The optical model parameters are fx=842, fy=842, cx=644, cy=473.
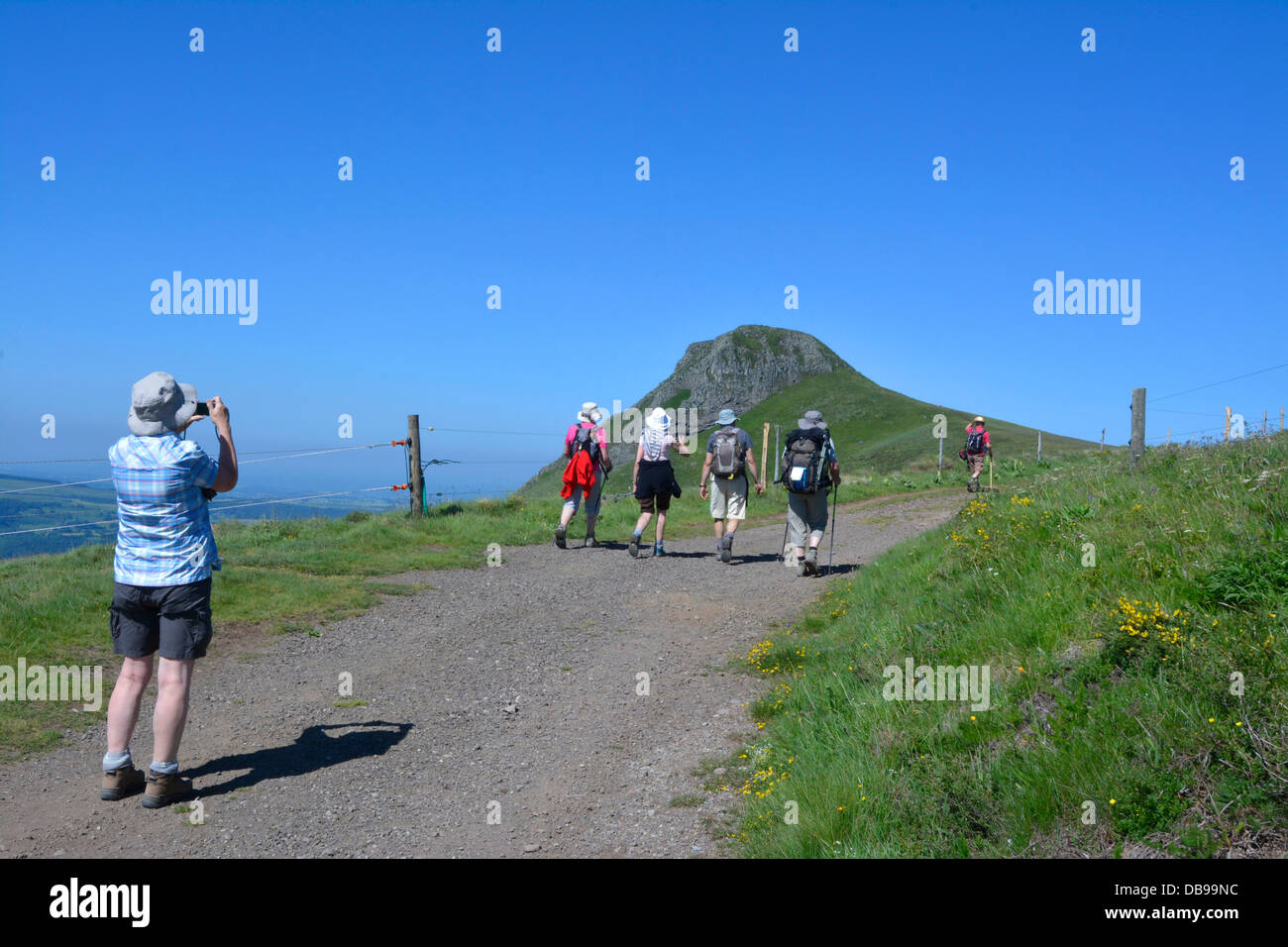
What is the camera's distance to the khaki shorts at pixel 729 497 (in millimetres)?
12094

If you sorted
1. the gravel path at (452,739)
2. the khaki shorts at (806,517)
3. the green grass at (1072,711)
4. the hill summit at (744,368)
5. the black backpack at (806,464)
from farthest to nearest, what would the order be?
the hill summit at (744,368)
the khaki shorts at (806,517)
the black backpack at (806,464)
the gravel path at (452,739)
the green grass at (1072,711)

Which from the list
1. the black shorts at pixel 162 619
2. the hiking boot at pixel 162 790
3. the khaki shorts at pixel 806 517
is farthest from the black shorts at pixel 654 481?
the hiking boot at pixel 162 790

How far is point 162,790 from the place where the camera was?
446 centimetres

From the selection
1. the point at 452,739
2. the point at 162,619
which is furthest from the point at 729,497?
the point at 162,619

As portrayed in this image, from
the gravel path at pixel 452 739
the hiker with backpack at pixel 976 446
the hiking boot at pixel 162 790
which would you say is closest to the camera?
the gravel path at pixel 452 739

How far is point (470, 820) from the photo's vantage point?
Answer: 4.35 meters

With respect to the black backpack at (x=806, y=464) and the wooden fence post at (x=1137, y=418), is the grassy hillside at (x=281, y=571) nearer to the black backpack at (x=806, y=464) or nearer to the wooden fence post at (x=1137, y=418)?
the black backpack at (x=806, y=464)

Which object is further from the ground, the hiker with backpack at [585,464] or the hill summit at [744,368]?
the hill summit at [744,368]

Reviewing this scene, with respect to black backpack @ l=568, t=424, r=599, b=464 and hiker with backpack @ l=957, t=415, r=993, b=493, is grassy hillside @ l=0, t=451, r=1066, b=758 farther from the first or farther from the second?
hiker with backpack @ l=957, t=415, r=993, b=493

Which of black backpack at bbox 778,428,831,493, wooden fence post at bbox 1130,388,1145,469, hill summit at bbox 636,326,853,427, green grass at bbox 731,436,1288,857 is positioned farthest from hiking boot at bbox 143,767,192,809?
hill summit at bbox 636,326,853,427

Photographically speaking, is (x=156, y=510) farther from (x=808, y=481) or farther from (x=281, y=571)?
(x=808, y=481)

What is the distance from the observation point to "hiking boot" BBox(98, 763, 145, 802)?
450 centimetres

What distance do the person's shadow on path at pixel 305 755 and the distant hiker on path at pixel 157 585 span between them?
0.33 meters
